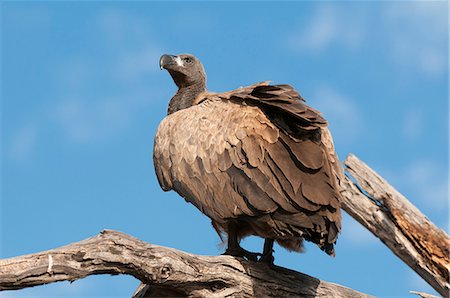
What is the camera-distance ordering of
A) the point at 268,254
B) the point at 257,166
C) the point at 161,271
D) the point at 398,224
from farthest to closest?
the point at 398,224 → the point at 268,254 → the point at 257,166 → the point at 161,271

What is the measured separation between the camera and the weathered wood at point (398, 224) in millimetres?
8492

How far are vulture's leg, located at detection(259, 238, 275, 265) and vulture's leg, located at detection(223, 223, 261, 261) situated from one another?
0.27ft

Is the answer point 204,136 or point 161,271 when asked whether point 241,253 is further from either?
point 161,271

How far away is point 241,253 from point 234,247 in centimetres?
10

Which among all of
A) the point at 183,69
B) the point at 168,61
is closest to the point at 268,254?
the point at 183,69

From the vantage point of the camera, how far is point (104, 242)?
5895mm

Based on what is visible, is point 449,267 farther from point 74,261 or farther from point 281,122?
point 74,261

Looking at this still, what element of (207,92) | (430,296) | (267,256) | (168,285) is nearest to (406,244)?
(430,296)

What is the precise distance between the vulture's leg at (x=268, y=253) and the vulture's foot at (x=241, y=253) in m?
0.05

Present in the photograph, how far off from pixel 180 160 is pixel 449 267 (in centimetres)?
297

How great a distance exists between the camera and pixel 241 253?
732 centimetres

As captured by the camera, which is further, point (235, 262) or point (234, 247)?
point (234, 247)

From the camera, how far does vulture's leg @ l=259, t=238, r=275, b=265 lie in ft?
24.1

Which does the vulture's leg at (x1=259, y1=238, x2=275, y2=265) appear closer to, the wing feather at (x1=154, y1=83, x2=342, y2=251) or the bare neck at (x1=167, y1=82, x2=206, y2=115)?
the wing feather at (x1=154, y1=83, x2=342, y2=251)
